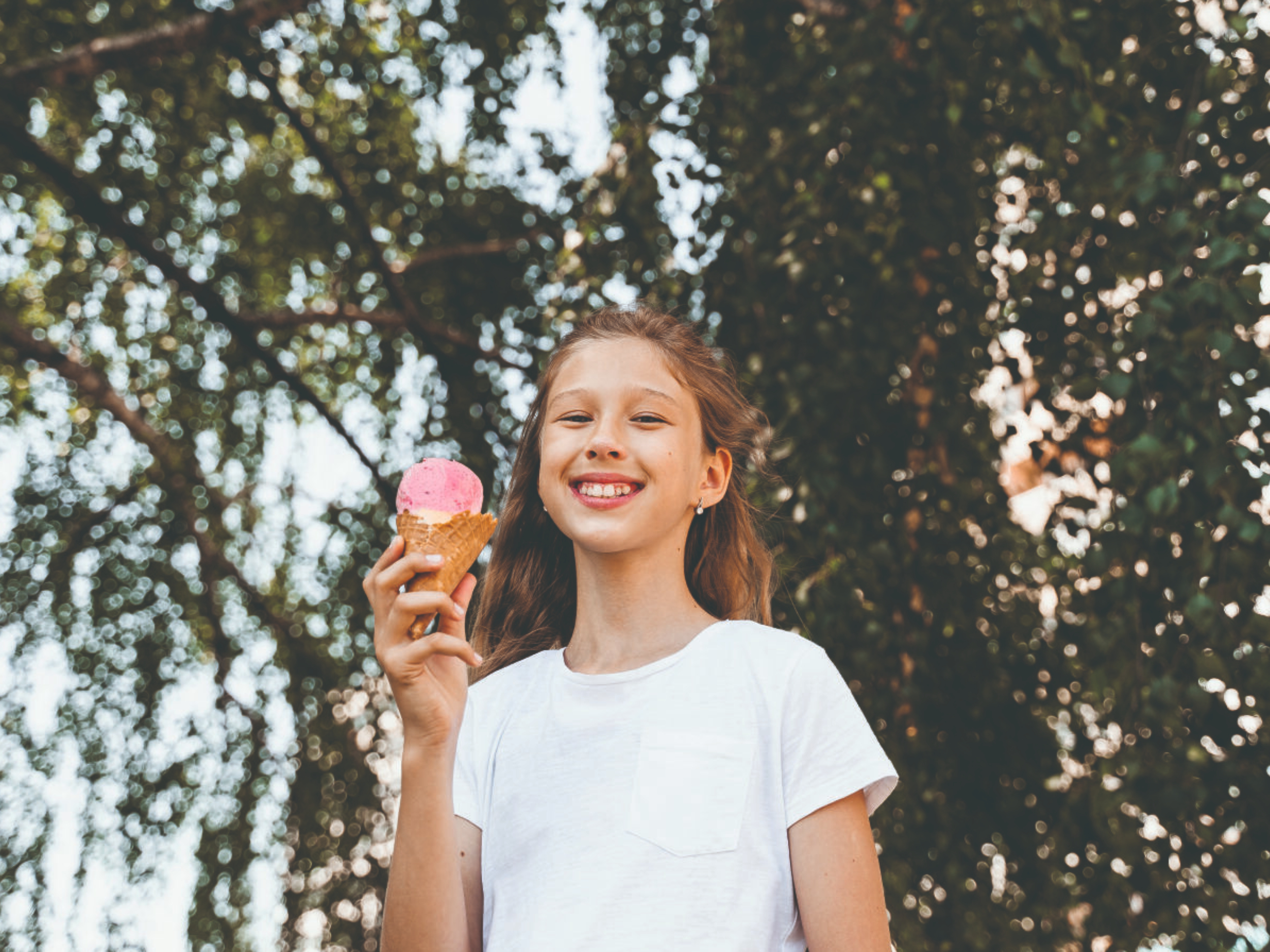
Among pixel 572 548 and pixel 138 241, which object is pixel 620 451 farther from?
pixel 138 241

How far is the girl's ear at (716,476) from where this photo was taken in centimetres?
140

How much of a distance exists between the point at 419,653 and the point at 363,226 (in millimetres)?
3001

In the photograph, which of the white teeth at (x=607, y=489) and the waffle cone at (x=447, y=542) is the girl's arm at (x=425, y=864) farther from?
the white teeth at (x=607, y=489)

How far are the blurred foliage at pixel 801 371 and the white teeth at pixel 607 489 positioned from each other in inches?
31.7

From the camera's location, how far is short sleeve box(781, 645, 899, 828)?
1.06 metres

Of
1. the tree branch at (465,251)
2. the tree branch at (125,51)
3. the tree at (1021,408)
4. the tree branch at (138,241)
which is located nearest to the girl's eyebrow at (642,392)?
the tree at (1021,408)

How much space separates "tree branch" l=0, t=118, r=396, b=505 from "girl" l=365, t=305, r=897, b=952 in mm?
2461

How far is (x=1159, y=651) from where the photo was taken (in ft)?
5.41

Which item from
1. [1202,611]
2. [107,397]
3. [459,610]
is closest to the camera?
[459,610]

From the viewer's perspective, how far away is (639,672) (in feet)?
3.89

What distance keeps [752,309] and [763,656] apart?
5.21ft

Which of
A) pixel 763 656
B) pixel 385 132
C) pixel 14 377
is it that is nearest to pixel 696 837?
pixel 763 656

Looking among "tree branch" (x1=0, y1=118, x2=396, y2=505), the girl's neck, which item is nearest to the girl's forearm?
the girl's neck

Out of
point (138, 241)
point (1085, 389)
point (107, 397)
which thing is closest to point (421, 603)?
point (1085, 389)
